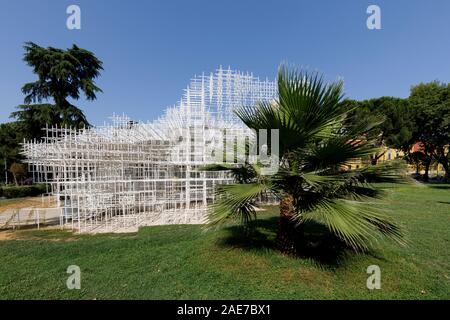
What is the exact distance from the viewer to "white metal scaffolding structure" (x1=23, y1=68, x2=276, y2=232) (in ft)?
28.8

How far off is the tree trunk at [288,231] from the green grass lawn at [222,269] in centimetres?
16

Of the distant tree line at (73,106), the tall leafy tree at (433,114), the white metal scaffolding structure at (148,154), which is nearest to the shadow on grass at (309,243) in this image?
the white metal scaffolding structure at (148,154)

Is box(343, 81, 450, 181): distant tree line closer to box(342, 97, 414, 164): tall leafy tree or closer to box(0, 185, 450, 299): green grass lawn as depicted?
box(342, 97, 414, 164): tall leafy tree

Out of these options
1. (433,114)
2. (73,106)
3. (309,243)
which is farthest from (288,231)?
(433,114)

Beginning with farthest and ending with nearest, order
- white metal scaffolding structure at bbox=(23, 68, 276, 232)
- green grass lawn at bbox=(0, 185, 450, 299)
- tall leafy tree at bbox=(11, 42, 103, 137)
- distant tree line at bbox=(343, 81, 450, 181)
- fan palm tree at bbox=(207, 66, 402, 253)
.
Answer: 1. distant tree line at bbox=(343, 81, 450, 181)
2. tall leafy tree at bbox=(11, 42, 103, 137)
3. white metal scaffolding structure at bbox=(23, 68, 276, 232)
4. green grass lawn at bbox=(0, 185, 450, 299)
5. fan palm tree at bbox=(207, 66, 402, 253)

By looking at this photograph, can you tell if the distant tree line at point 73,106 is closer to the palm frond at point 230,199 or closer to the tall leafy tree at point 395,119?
the tall leafy tree at point 395,119

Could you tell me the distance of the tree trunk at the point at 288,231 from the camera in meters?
3.76

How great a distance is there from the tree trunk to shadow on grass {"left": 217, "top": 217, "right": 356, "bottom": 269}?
0.18m

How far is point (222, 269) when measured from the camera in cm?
400

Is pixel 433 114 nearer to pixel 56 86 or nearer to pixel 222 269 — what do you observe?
pixel 222 269

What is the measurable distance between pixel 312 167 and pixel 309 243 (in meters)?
1.97

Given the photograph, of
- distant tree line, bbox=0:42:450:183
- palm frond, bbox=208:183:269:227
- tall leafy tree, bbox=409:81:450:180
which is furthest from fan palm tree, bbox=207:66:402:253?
tall leafy tree, bbox=409:81:450:180

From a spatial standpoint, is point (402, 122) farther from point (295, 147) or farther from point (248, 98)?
point (295, 147)
